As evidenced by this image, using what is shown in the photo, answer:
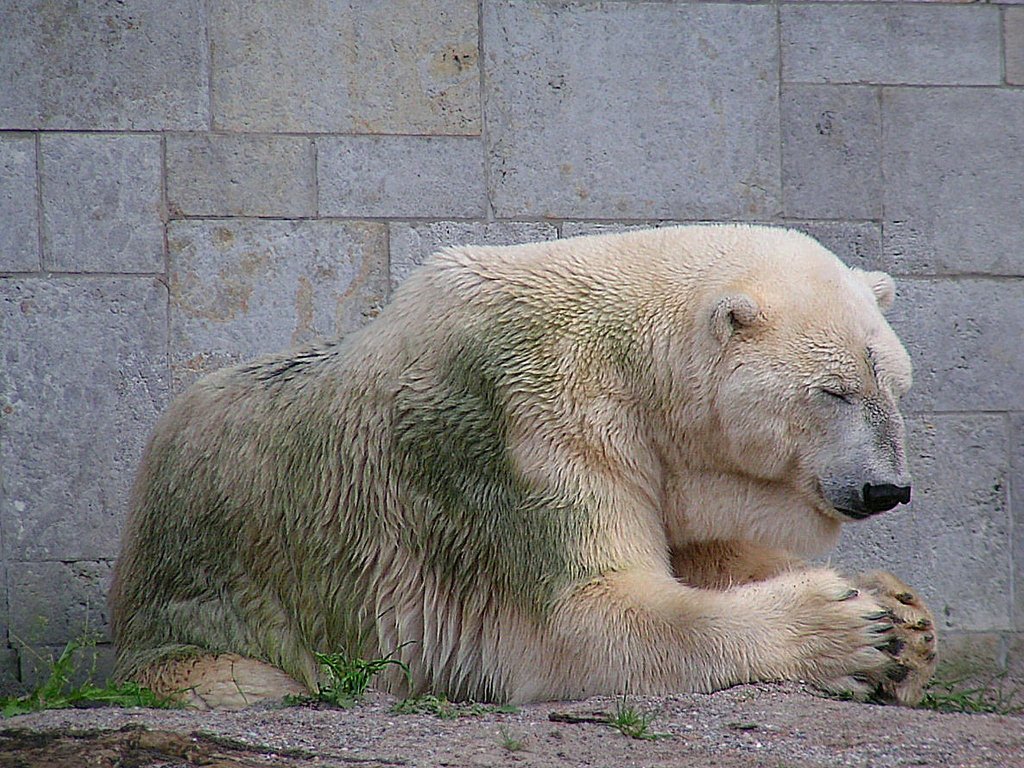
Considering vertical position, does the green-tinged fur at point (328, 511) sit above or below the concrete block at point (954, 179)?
below

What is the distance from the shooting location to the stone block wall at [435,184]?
5570mm

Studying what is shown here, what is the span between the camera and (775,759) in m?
3.11

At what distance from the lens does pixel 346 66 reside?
225 inches

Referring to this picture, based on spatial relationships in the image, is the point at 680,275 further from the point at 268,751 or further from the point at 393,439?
the point at 268,751

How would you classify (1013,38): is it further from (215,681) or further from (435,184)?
(215,681)

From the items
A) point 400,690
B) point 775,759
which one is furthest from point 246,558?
point 775,759

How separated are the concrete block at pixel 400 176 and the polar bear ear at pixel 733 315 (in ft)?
6.99

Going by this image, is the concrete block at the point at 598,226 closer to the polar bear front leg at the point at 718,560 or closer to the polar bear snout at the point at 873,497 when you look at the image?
the polar bear front leg at the point at 718,560

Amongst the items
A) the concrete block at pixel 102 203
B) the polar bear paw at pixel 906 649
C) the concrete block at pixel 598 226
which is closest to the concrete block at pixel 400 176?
the concrete block at pixel 598 226

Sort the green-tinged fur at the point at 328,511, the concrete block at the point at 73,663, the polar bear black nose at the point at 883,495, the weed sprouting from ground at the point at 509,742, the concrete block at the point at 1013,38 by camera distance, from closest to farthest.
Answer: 1. the weed sprouting from ground at the point at 509,742
2. the polar bear black nose at the point at 883,495
3. the green-tinged fur at the point at 328,511
4. the concrete block at the point at 73,663
5. the concrete block at the point at 1013,38

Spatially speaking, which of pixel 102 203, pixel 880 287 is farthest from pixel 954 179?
pixel 102 203

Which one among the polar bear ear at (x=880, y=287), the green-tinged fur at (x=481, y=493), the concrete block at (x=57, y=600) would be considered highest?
the polar bear ear at (x=880, y=287)

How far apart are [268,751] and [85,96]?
327 cm

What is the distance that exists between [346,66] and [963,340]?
2.71 metres
